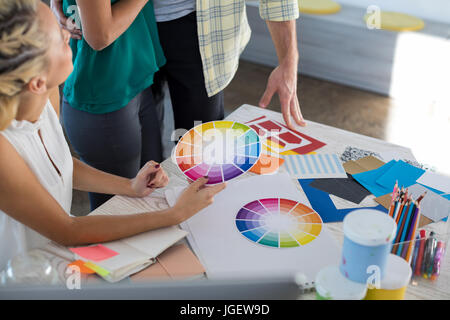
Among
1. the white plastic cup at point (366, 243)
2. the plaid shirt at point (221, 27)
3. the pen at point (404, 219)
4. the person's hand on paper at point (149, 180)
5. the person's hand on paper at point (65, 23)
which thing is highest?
the person's hand on paper at point (65, 23)

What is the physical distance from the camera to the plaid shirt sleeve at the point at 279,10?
142 centimetres

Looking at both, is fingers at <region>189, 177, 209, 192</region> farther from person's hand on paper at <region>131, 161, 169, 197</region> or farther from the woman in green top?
the woman in green top

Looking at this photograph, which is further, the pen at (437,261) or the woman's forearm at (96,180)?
the woman's forearm at (96,180)

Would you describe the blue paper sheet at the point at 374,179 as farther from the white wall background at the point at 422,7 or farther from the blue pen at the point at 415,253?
the white wall background at the point at 422,7

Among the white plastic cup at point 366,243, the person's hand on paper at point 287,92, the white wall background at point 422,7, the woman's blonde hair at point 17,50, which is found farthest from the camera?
the white wall background at point 422,7

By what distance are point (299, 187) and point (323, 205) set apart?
0.09 m

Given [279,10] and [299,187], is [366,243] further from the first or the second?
[279,10]

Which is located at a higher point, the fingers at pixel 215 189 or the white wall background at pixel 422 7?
the fingers at pixel 215 189

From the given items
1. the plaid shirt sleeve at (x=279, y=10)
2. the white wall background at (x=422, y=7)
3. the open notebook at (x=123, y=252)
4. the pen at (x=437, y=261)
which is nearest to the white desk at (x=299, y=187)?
the pen at (x=437, y=261)

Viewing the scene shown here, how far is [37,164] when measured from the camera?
1025 mm

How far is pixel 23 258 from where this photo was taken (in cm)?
89

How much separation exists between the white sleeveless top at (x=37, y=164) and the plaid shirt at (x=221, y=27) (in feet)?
1.66

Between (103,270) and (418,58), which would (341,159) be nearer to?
(103,270)

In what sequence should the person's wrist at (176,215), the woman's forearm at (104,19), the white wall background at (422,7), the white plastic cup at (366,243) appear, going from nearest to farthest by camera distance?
the white plastic cup at (366,243), the person's wrist at (176,215), the woman's forearm at (104,19), the white wall background at (422,7)
